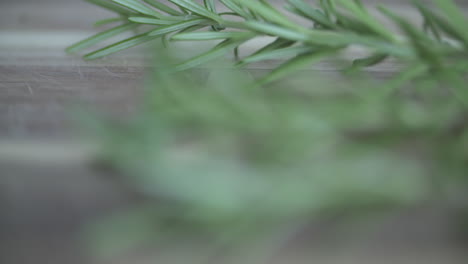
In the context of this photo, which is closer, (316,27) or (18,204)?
(316,27)

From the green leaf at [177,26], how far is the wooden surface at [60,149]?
2.4 inches

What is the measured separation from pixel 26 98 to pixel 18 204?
1.60ft

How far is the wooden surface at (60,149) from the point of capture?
270 mm

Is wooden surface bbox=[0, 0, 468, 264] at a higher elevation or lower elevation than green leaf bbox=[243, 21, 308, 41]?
lower

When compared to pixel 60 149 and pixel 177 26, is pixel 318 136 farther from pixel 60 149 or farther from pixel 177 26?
pixel 60 149

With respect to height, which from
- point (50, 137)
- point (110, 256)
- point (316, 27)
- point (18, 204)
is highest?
point (316, 27)

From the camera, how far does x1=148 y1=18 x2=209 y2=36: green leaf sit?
20cm

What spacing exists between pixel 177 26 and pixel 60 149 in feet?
1.46

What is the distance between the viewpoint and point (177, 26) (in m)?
0.21

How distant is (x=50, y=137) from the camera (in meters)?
0.56

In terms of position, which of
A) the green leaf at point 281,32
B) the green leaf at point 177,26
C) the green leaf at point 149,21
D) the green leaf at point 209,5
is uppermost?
the green leaf at point 209,5

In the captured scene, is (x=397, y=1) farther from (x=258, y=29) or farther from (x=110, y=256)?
(x=110, y=256)

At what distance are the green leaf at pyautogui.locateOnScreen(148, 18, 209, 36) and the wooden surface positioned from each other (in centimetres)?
6

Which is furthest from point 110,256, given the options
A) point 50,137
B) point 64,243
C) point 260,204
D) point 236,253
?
point 260,204
